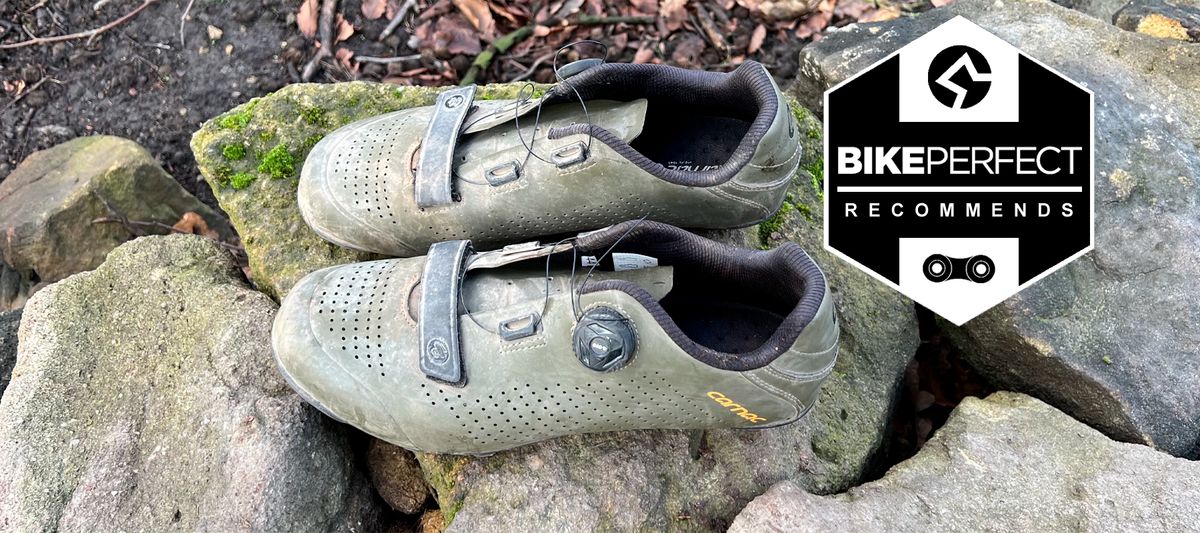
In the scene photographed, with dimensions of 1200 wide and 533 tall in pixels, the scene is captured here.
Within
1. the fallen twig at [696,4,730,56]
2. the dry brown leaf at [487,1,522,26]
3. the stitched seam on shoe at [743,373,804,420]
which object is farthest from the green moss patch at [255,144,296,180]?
the fallen twig at [696,4,730,56]

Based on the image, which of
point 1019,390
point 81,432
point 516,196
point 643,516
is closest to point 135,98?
point 81,432

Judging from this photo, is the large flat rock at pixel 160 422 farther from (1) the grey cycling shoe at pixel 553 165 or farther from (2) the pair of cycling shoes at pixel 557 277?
(1) the grey cycling shoe at pixel 553 165

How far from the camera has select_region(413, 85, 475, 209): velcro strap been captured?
239 cm

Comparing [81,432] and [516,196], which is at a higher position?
[516,196]

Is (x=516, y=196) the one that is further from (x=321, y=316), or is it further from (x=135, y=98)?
(x=135, y=98)

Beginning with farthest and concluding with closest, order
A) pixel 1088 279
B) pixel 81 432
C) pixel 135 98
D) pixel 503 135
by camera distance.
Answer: pixel 135 98 → pixel 1088 279 → pixel 503 135 → pixel 81 432

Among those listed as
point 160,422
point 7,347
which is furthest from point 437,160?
point 7,347

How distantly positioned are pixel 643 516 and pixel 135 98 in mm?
3196

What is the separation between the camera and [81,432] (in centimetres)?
227

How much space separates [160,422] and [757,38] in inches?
124

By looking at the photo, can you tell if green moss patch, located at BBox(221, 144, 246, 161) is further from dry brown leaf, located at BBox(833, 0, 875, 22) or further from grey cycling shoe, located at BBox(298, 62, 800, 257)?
dry brown leaf, located at BBox(833, 0, 875, 22)

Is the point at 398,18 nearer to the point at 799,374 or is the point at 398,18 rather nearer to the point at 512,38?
the point at 512,38

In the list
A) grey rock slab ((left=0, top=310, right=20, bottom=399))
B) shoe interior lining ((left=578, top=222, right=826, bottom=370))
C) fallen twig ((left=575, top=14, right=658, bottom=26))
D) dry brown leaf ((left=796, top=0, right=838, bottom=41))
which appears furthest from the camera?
dry brown leaf ((left=796, top=0, right=838, bottom=41))

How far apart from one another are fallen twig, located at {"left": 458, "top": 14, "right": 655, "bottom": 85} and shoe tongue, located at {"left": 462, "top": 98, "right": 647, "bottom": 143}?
1.36 m
